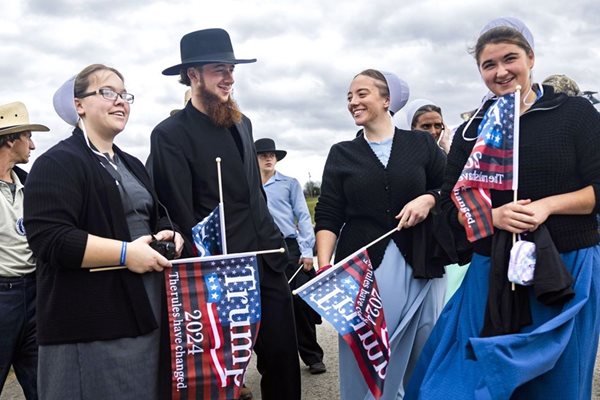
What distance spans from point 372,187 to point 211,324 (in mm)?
1285

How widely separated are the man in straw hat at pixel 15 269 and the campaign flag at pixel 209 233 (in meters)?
1.57

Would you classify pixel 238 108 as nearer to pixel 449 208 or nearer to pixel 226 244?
pixel 226 244

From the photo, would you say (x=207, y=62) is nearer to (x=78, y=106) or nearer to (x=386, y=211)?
(x=78, y=106)

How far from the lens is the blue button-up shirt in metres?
6.37

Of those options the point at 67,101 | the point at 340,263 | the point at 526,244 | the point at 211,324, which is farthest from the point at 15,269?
the point at 526,244

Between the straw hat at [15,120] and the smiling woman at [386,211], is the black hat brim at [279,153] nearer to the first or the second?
the straw hat at [15,120]

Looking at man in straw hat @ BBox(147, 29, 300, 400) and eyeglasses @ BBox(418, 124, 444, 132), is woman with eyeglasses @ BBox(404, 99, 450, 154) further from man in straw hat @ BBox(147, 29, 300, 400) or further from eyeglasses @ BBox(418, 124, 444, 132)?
man in straw hat @ BBox(147, 29, 300, 400)

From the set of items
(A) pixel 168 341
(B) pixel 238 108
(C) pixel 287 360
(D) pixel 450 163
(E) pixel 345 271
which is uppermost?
(B) pixel 238 108

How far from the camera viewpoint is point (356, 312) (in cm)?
334

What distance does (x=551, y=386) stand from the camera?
2695 mm

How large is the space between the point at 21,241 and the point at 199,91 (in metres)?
1.74

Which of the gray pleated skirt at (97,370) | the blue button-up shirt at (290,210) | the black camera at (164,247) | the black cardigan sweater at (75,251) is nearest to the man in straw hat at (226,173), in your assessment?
the black camera at (164,247)

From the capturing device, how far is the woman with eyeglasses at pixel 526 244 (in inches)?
103

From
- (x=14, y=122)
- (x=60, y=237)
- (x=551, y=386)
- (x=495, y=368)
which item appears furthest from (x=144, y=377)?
(x=14, y=122)
